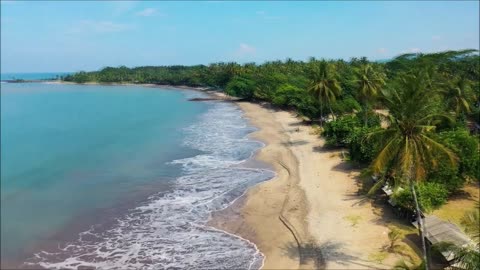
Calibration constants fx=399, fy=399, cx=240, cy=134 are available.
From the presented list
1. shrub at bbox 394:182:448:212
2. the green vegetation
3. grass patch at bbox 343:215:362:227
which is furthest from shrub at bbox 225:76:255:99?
grass patch at bbox 343:215:362:227

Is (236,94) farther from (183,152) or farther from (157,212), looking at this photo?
(157,212)

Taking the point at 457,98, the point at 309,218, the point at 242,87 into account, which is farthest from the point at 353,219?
the point at 242,87

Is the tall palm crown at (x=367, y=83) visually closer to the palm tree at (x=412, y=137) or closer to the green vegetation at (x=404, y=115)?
the green vegetation at (x=404, y=115)

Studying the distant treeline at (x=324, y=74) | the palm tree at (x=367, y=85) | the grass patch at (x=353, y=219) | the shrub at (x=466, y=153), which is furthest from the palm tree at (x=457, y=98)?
the grass patch at (x=353, y=219)

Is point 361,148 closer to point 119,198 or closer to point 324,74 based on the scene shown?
point 324,74

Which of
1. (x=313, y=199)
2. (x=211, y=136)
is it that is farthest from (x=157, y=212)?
(x=211, y=136)

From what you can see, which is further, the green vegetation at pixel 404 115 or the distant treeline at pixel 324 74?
the distant treeline at pixel 324 74
